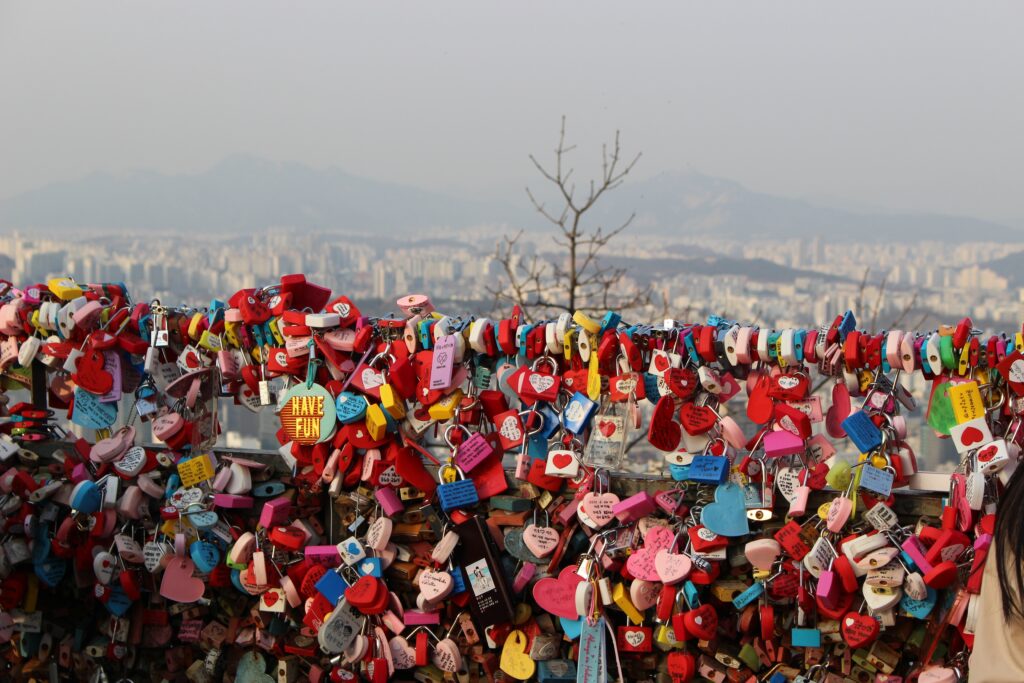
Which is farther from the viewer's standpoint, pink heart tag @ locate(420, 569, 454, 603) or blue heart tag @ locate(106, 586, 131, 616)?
blue heart tag @ locate(106, 586, 131, 616)

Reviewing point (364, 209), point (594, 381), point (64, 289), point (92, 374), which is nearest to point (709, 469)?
point (594, 381)

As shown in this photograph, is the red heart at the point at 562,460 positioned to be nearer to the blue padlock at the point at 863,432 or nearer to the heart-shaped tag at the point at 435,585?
the heart-shaped tag at the point at 435,585

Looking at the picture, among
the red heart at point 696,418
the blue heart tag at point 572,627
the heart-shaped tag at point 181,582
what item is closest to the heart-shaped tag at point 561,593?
the blue heart tag at point 572,627

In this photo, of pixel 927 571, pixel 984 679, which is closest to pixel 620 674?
pixel 927 571

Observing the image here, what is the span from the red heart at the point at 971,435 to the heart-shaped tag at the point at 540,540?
101cm

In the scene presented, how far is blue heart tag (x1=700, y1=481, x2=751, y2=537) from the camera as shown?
2455mm

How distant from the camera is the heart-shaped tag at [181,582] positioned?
2.97 metres

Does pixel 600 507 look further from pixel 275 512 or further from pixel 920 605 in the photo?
pixel 275 512

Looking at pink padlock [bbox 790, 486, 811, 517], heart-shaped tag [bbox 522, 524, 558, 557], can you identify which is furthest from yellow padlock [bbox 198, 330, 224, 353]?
pink padlock [bbox 790, 486, 811, 517]

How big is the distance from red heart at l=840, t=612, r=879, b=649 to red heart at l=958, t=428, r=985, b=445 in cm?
46

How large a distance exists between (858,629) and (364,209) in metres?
14.6

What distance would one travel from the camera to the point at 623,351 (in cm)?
251

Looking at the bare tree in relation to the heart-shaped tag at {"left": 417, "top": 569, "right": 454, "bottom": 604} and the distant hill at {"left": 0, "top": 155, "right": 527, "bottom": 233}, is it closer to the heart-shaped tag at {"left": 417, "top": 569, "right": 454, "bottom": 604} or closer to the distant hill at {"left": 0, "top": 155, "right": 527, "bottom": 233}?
the heart-shaped tag at {"left": 417, "top": 569, "right": 454, "bottom": 604}

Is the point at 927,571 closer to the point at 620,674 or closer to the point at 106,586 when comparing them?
the point at 620,674
